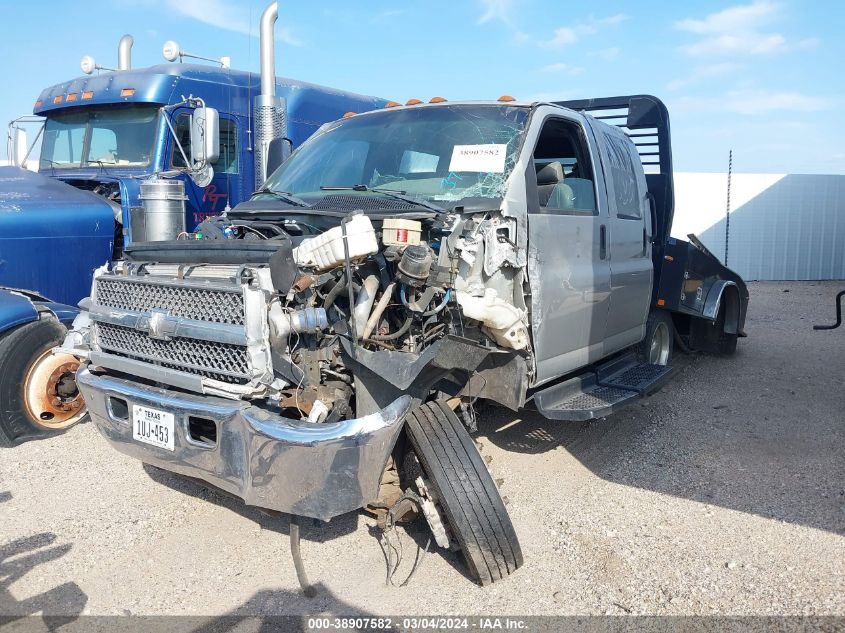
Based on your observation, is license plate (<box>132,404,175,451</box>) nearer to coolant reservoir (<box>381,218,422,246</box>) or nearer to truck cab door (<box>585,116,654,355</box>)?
coolant reservoir (<box>381,218,422,246</box>)

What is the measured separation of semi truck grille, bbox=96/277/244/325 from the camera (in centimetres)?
338

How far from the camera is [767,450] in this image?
5395 millimetres

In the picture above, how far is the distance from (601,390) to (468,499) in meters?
1.89

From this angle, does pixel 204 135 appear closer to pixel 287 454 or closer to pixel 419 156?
pixel 419 156

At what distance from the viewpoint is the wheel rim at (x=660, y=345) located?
7035mm

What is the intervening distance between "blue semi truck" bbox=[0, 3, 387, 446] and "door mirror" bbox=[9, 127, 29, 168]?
2cm

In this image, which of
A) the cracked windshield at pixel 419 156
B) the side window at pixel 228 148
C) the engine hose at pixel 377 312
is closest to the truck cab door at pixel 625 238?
the cracked windshield at pixel 419 156

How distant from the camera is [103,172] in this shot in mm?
6980

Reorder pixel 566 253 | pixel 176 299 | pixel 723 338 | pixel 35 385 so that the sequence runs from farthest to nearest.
A: pixel 723 338 → pixel 35 385 → pixel 566 253 → pixel 176 299

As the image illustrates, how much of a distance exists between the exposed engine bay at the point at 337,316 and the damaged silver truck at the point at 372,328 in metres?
0.01

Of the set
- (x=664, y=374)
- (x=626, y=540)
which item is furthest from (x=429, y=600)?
(x=664, y=374)

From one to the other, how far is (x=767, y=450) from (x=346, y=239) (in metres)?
3.81

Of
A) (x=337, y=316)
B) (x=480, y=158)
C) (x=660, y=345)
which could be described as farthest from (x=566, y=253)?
(x=660, y=345)

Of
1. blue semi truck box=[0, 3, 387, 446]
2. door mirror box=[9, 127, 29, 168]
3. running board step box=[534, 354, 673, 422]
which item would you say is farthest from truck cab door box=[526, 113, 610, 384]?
door mirror box=[9, 127, 29, 168]
